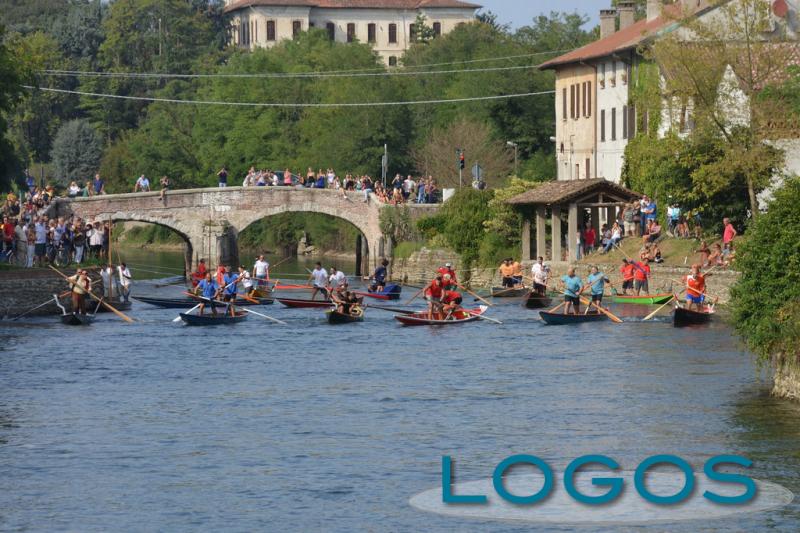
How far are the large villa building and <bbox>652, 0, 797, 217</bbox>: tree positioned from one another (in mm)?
90552

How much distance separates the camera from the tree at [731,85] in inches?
2084

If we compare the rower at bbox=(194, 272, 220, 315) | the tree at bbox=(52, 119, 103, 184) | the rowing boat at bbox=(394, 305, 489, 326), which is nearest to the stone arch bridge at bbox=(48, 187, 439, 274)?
the rower at bbox=(194, 272, 220, 315)

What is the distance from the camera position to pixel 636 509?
21.8 metres

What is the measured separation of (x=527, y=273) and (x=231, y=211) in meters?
19.0

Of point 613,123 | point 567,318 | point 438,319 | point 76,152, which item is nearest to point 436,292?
point 438,319

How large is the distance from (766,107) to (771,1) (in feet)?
26.2

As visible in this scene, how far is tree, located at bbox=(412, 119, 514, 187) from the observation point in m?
89.1

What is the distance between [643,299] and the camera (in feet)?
162

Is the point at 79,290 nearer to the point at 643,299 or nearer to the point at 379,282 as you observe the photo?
the point at 379,282

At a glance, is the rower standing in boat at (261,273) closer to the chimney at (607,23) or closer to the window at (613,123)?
the window at (613,123)

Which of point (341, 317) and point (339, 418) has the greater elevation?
point (341, 317)

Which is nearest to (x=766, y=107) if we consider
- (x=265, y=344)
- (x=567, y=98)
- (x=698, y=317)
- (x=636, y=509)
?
(x=698, y=317)

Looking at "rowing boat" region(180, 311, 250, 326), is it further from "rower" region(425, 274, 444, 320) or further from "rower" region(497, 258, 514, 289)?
"rower" region(497, 258, 514, 289)

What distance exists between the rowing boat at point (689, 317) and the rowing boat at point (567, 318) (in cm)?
290
